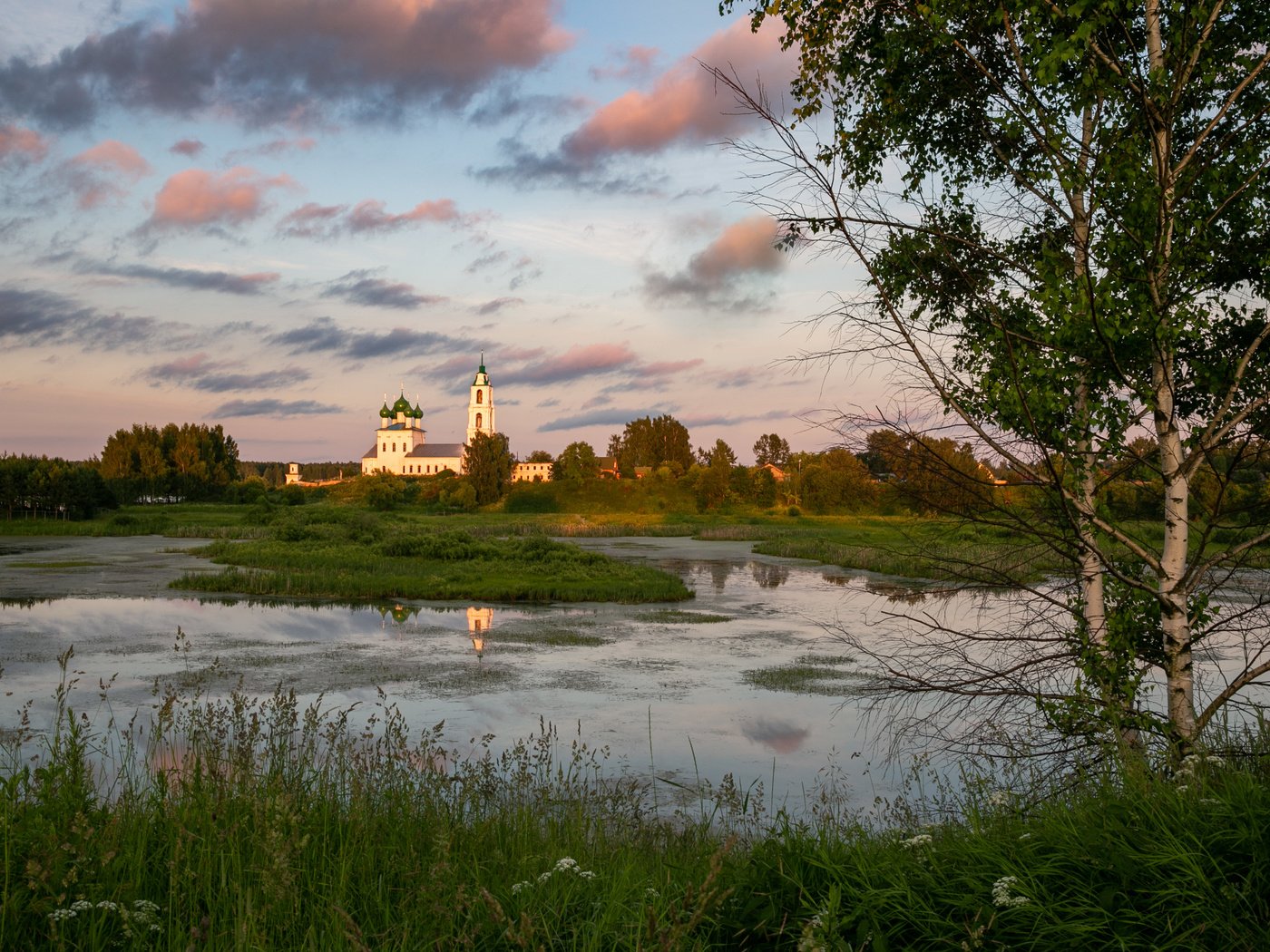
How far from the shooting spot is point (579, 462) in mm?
101812

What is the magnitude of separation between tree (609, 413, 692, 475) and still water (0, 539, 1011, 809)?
99106mm

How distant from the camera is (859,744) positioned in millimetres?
11602

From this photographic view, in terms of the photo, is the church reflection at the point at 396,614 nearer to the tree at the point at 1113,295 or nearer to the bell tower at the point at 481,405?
the tree at the point at 1113,295

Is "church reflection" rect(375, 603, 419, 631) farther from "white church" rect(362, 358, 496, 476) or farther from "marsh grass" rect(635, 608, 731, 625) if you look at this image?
"white church" rect(362, 358, 496, 476)

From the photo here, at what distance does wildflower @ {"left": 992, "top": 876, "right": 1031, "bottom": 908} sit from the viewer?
12.4ft

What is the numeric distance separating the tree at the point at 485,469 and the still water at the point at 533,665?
226 feet

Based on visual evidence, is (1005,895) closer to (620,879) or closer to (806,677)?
(620,879)

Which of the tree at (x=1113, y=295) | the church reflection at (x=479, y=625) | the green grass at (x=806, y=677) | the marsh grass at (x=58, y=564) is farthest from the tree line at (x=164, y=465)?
the tree at (x=1113, y=295)

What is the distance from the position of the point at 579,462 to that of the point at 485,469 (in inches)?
447

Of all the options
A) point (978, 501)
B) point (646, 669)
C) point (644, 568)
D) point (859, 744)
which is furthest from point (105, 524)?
point (978, 501)

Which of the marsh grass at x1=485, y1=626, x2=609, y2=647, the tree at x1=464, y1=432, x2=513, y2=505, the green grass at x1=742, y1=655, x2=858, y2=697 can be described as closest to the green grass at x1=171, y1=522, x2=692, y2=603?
the marsh grass at x1=485, y1=626, x2=609, y2=647

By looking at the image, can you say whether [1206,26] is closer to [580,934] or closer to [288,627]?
[580,934]

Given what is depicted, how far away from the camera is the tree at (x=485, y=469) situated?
3694 inches

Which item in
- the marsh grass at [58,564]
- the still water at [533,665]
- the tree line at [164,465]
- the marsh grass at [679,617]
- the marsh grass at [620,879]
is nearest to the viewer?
the marsh grass at [620,879]
